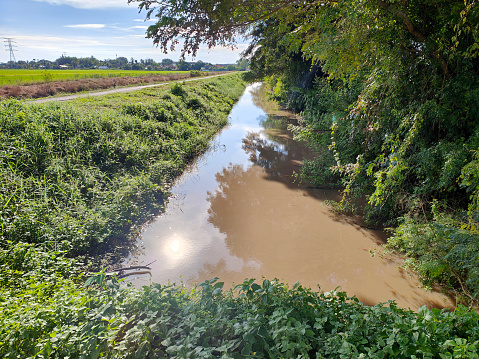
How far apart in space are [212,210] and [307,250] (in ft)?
8.68

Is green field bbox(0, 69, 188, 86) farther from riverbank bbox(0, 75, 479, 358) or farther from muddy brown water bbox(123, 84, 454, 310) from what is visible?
muddy brown water bbox(123, 84, 454, 310)

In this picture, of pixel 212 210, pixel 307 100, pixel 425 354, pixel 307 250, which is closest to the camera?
pixel 425 354

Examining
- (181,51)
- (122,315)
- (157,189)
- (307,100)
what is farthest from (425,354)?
(307,100)

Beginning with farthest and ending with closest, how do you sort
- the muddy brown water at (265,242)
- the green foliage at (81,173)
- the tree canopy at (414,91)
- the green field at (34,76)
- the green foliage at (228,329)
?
the green field at (34,76)
the green foliage at (81,173)
the muddy brown water at (265,242)
the tree canopy at (414,91)
the green foliage at (228,329)

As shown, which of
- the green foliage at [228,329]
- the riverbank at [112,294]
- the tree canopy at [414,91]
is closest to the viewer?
the green foliage at [228,329]

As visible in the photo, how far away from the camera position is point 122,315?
263 cm

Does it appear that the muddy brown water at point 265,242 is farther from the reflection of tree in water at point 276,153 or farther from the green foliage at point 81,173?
the green foliage at point 81,173

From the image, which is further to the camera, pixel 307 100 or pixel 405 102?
pixel 307 100

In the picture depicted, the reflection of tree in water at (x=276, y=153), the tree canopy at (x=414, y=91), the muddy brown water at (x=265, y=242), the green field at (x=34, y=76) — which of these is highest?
the green field at (x=34, y=76)

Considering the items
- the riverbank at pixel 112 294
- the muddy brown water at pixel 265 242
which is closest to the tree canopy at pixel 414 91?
the muddy brown water at pixel 265 242

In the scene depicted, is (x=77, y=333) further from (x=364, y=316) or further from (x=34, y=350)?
(x=364, y=316)

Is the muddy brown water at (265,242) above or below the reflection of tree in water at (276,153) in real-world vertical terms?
below

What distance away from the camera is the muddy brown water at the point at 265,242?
453 centimetres

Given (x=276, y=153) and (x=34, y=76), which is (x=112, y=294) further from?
(x=34, y=76)
